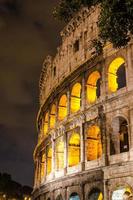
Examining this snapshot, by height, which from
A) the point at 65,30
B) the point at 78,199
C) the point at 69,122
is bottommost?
the point at 78,199

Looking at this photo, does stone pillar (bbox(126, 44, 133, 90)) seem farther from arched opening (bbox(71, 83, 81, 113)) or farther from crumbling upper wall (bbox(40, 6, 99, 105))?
arched opening (bbox(71, 83, 81, 113))

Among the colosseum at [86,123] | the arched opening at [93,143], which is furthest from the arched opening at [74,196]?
the arched opening at [93,143]

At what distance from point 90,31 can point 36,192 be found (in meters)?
12.8

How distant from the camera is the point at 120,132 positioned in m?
19.6

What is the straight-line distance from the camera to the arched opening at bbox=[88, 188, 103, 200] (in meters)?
19.1

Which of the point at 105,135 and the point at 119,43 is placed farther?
the point at 105,135

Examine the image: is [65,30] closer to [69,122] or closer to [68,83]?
[68,83]

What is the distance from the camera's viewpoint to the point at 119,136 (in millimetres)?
19422

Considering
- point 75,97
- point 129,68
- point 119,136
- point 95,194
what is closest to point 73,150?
point 75,97

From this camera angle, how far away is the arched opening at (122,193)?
16875 millimetres

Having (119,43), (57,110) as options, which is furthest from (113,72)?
(119,43)

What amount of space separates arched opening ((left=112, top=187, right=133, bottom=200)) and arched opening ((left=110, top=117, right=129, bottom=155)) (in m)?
1.92

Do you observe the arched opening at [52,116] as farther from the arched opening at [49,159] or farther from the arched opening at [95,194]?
the arched opening at [95,194]

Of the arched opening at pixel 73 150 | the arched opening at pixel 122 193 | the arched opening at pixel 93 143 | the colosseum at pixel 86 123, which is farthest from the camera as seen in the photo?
the arched opening at pixel 73 150
